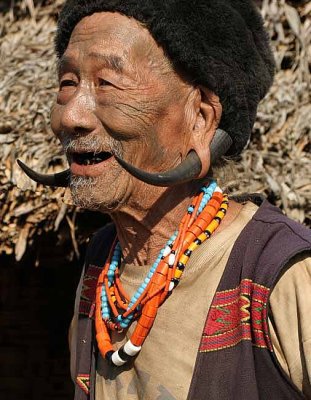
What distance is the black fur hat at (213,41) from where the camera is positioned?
2369mm

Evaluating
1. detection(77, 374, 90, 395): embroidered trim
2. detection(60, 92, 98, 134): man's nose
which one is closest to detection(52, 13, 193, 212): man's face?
detection(60, 92, 98, 134): man's nose

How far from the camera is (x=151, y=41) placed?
239cm

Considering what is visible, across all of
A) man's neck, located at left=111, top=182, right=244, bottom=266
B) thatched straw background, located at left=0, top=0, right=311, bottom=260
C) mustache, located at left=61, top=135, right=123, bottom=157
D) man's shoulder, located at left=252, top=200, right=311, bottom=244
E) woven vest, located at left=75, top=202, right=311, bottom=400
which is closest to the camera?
woven vest, located at left=75, top=202, right=311, bottom=400

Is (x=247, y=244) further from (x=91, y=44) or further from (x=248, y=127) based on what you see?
(x=91, y=44)

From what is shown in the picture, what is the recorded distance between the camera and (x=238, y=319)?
218cm

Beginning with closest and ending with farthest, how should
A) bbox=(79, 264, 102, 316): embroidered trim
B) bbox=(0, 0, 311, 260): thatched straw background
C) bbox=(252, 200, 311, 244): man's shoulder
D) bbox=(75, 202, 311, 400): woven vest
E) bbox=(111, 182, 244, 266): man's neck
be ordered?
bbox=(75, 202, 311, 400): woven vest → bbox=(252, 200, 311, 244): man's shoulder → bbox=(111, 182, 244, 266): man's neck → bbox=(79, 264, 102, 316): embroidered trim → bbox=(0, 0, 311, 260): thatched straw background

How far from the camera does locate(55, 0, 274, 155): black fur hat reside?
2.37 meters

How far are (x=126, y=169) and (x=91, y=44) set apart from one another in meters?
0.40

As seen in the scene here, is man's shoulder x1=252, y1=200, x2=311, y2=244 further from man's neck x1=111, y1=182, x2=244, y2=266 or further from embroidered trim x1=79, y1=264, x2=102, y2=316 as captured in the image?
embroidered trim x1=79, y1=264, x2=102, y2=316

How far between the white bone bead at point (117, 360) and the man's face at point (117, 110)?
411 millimetres

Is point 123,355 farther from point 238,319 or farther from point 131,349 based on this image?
point 238,319

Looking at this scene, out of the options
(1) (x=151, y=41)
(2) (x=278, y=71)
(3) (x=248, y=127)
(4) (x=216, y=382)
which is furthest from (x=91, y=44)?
(2) (x=278, y=71)

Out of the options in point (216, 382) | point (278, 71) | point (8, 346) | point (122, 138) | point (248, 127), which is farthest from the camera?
point (8, 346)

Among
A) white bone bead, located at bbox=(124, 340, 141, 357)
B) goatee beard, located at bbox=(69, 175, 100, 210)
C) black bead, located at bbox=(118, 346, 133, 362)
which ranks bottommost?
black bead, located at bbox=(118, 346, 133, 362)
